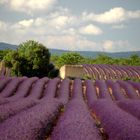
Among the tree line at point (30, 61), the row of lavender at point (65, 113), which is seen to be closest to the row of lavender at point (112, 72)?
the tree line at point (30, 61)

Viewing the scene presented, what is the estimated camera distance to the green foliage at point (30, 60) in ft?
133

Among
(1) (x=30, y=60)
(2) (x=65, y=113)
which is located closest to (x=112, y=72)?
(1) (x=30, y=60)

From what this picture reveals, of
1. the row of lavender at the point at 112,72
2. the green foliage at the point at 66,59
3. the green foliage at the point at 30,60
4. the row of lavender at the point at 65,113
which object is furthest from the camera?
the green foliage at the point at 66,59

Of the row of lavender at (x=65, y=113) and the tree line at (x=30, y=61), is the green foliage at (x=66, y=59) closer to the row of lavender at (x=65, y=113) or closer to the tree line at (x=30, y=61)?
the tree line at (x=30, y=61)

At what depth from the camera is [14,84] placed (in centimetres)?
2734

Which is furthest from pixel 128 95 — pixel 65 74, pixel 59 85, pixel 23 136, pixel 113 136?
pixel 23 136

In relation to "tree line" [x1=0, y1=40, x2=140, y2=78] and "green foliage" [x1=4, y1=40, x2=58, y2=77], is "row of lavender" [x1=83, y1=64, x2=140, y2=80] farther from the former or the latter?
"green foliage" [x1=4, y1=40, x2=58, y2=77]

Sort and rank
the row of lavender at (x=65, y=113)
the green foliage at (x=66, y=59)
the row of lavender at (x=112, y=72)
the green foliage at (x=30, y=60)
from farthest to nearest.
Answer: the green foliage at (x=66, y=59) < the row of lavender at (x=112, y=72) < the green foliage at (x=30, y=60) < the row of lavender at (x=65, y=113)

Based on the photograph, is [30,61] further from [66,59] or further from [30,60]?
[66,59]

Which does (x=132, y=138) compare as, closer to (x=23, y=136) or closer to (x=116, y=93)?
(x=23, y=136)

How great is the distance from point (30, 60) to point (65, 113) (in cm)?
2837

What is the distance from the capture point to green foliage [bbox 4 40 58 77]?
133 ft

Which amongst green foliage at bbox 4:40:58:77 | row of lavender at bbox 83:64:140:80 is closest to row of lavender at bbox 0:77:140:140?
green foliage at bbox 4:40:58:77

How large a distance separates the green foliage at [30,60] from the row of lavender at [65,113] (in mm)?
10335
